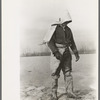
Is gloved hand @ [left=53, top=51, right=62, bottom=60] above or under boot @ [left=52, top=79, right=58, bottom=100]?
above

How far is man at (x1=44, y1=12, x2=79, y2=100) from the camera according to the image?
5.63 ft

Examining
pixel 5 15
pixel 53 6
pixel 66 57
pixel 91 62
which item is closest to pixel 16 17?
pixel 5 15

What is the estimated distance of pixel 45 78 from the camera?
1.70 metres

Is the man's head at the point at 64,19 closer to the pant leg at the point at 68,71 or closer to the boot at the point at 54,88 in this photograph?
the pant leg at the point at 68,71

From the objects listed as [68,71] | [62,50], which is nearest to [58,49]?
[62,50]

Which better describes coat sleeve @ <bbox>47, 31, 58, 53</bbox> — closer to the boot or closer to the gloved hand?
the gloved hand

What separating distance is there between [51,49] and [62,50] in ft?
0.22

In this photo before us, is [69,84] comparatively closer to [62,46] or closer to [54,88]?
[54,88]

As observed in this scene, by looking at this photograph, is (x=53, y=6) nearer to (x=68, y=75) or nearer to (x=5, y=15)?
(x=5, y=15)

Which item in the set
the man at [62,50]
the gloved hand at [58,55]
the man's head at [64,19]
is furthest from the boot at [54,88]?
the man's head at [64,19]

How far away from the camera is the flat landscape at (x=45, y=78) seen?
65.2 inches

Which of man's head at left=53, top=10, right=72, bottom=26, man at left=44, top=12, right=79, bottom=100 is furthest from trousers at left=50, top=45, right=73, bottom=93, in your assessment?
man's head at left=53, top=10, right=72, bottom=26

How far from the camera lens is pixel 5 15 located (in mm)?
1646

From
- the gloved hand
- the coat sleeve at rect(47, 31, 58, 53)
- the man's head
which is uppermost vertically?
the man's head
